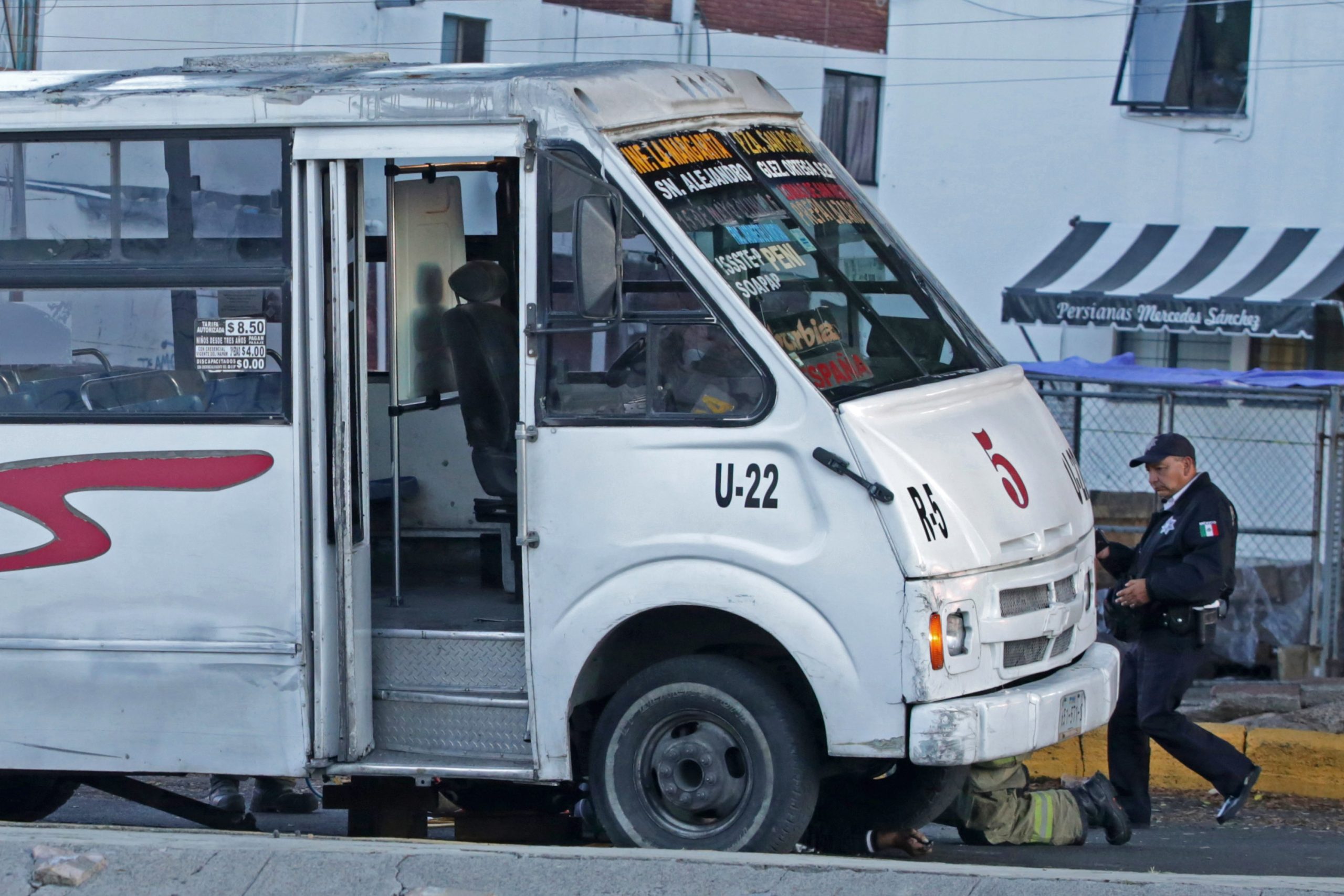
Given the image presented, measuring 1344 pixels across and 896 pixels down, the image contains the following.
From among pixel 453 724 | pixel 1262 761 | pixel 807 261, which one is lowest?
→ pixel 1262 761

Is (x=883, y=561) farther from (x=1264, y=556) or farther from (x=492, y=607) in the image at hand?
(x=1264, y=556)

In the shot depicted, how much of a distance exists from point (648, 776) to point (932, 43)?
17688 millimetres

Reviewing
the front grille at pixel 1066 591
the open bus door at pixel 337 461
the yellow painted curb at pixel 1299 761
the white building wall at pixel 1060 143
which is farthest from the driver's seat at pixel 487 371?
the white building wall at pixel 1060 143

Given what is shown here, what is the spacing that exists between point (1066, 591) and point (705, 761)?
4.38ft

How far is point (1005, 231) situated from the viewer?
21109 mm

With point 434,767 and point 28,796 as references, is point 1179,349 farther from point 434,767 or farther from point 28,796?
point 434,767

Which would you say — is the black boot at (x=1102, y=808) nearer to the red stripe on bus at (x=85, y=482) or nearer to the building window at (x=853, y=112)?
the red stripe on bus at (x=85, y=482)

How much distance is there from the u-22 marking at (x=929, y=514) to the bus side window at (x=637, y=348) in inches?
22.8

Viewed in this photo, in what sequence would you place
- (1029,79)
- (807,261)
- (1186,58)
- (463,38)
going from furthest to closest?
(463,38) → (1029,79) → (1186,58) → (807,261)

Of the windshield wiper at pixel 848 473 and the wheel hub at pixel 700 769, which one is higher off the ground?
the windshield wiper at pixel 848 473

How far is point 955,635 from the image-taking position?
17.1ft

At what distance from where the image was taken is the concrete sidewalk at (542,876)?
471 centimetres

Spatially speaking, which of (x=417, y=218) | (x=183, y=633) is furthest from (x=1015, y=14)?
(x=183, y=633)

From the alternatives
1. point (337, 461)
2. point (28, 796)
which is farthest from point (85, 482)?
point (28, 796)
